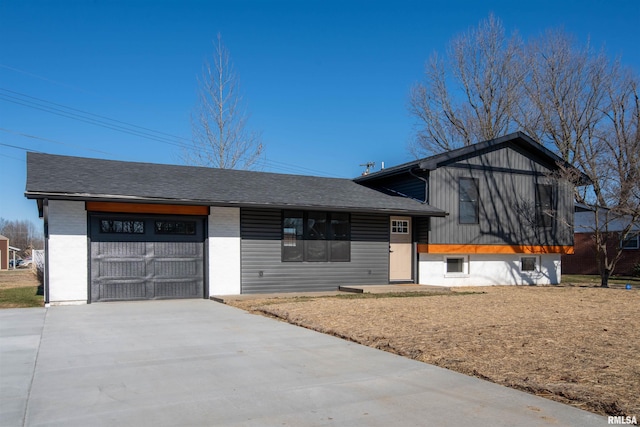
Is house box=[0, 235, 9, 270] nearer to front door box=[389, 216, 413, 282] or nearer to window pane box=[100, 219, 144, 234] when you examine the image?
window pane box=[100, 219, 144, 234]

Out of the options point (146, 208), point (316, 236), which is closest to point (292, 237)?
point (316, 236)

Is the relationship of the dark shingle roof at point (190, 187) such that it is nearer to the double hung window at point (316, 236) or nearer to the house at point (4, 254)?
the double hung window at point (316, 236)

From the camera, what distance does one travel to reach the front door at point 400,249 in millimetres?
17094

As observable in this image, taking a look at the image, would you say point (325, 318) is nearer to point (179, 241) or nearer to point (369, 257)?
point (179, 241)

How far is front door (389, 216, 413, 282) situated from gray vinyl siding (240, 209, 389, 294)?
1.50ft

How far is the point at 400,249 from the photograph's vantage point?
1730 cm

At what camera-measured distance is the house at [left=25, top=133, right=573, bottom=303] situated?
12477 mm

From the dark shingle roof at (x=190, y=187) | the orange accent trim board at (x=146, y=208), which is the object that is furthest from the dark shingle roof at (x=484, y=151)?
the orange accent trim board at (x=146, y=208)

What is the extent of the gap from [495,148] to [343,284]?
7396 millimetres

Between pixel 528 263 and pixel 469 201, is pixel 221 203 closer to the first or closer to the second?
pixel 469 201

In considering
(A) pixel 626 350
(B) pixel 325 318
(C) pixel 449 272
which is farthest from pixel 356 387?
(C) pixel 449 272

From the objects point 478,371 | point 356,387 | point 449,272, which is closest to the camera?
point 356,387

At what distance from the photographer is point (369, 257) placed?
16359mm

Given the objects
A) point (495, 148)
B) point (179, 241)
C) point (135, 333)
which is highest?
point (495, 148)
